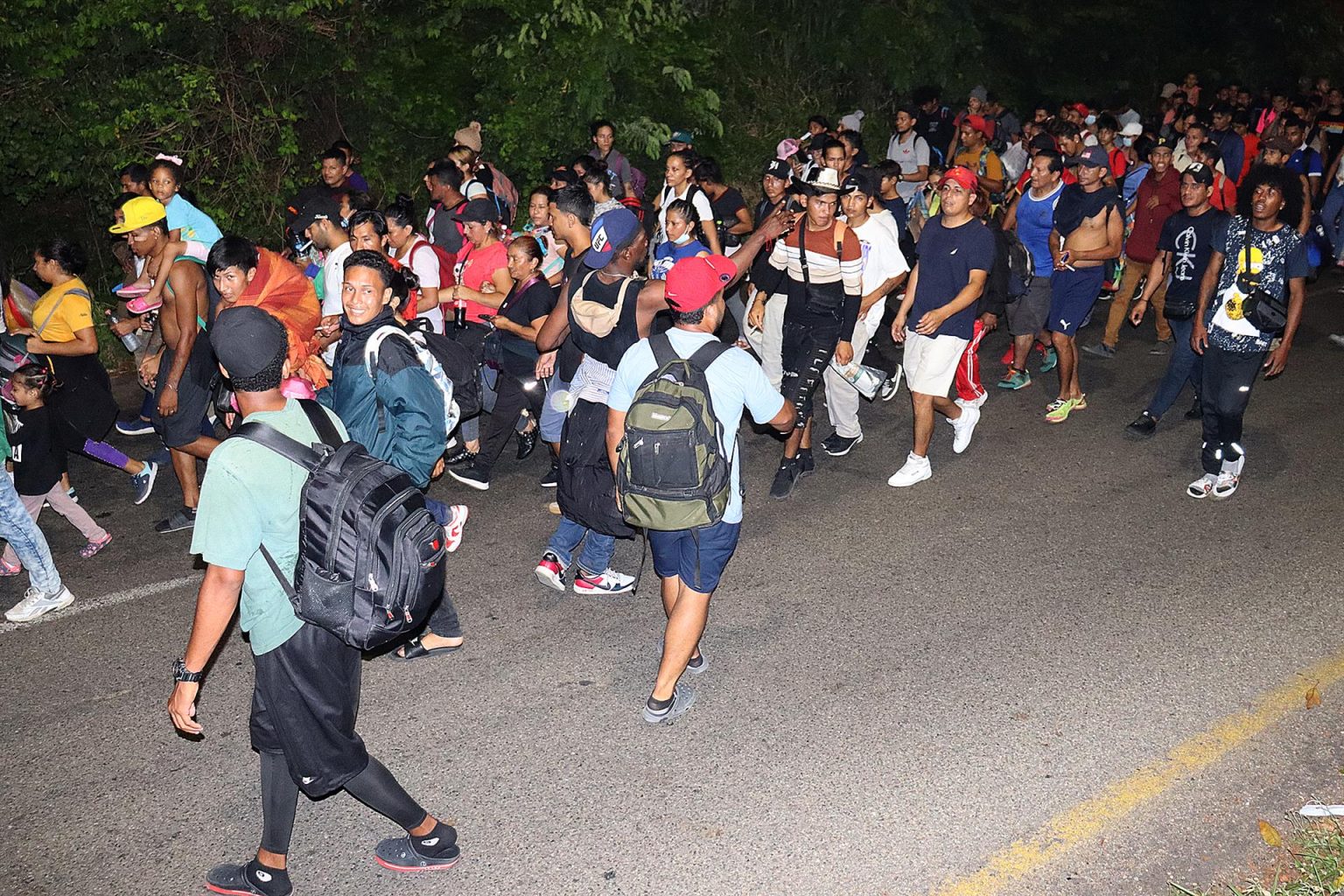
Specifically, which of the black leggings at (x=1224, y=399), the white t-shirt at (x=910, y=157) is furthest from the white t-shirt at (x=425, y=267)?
the white t-shirt at (x=910, y=157)

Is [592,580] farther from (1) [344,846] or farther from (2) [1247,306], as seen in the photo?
(2) [1247,306]

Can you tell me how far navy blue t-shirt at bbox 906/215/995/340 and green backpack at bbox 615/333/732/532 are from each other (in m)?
3.05

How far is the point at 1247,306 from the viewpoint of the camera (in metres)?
6.64

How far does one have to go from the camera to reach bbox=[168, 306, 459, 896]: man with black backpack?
3.46 m

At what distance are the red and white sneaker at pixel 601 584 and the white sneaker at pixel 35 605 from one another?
2.69m

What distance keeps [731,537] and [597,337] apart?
1.42 meters

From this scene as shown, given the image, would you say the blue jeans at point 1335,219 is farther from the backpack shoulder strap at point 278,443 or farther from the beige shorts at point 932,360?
the backpack shoulder strap at point 278,443

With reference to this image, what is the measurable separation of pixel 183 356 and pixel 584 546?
101 inches

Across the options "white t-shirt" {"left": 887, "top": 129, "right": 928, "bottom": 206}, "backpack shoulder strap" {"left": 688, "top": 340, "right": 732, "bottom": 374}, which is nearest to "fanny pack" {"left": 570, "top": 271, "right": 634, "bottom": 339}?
"backpack shoulder strap" {"left": 688, "top": 340, "right": 732, "bottom": 374}

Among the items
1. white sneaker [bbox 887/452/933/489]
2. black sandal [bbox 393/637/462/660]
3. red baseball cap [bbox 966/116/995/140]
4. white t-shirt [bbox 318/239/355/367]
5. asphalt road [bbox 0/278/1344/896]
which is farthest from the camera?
red baseball cap [bbox 966/116/995/140]

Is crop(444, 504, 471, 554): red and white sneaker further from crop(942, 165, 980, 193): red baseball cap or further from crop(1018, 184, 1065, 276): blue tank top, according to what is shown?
crop(1018, 184, 1065, 276): blue tank top

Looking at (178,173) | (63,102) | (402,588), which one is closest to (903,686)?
(402,588)

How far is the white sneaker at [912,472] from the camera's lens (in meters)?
7.41

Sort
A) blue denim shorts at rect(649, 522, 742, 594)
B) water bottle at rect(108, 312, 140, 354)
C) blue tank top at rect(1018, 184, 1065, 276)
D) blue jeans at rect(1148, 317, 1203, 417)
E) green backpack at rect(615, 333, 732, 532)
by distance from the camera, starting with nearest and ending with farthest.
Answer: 1. green backpack at rect(615, 333, 732, 532)
2. blue denim shorts at rect(649, 522, 742, 594)
3. blue jeans at rect(1148, 317, 1203, 417)
4. water bottle at rect(108, 312, 140, 354)
5. blue tank top at rect(1018, 184, 1065, 276)
